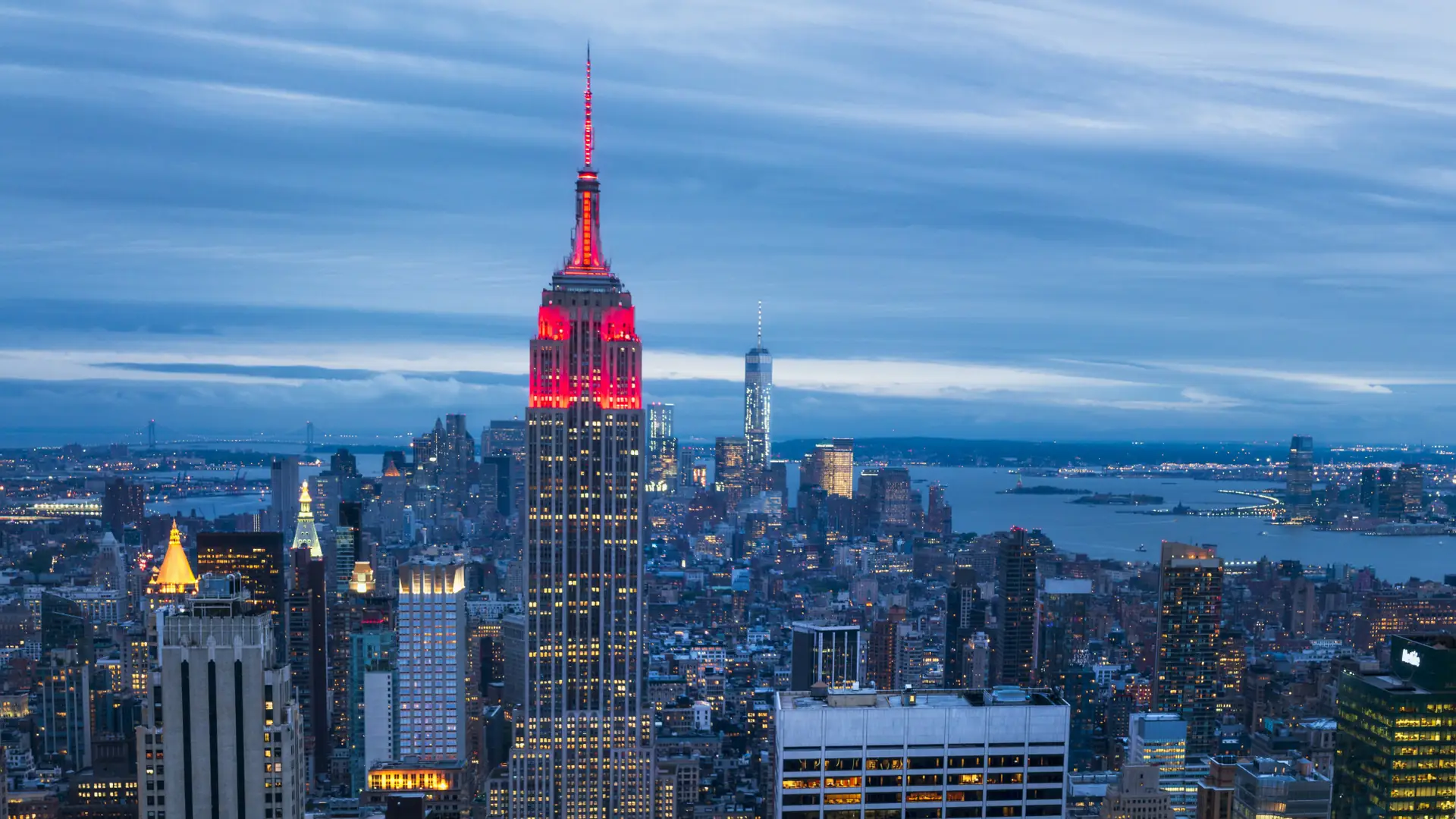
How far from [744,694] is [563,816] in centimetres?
3665

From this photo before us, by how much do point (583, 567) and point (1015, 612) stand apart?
49432mm

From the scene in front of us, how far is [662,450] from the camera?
158 meters

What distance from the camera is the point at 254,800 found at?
81.9 ft

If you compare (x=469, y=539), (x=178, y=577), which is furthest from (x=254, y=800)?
(x=469, y=539)

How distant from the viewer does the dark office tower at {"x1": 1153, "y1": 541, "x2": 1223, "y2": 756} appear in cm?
7756

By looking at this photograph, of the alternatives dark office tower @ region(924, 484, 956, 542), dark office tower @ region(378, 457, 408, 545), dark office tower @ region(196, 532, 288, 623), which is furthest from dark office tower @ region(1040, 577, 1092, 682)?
Answer: dark office tower @ region(378, 457, 408, 545)

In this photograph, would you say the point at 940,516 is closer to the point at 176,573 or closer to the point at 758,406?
the point at 758,406

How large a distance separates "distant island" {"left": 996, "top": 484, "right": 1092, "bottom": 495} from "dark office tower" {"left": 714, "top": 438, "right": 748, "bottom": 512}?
31.8 meters

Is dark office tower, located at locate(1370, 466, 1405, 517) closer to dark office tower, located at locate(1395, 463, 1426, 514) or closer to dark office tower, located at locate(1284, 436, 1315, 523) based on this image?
dark office tower, located at locate(1395, 463, 1426, 514)

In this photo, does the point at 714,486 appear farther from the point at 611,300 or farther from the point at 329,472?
the point at 611,300

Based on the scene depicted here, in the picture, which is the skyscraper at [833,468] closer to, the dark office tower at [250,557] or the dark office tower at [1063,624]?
the dark office tower at [1063,624]

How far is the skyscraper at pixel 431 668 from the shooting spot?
238 feet

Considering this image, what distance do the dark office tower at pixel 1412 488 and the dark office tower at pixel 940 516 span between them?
47643 millimetres

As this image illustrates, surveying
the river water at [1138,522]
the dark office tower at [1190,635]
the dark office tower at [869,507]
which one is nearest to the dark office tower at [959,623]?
the river water at [1138,522]
